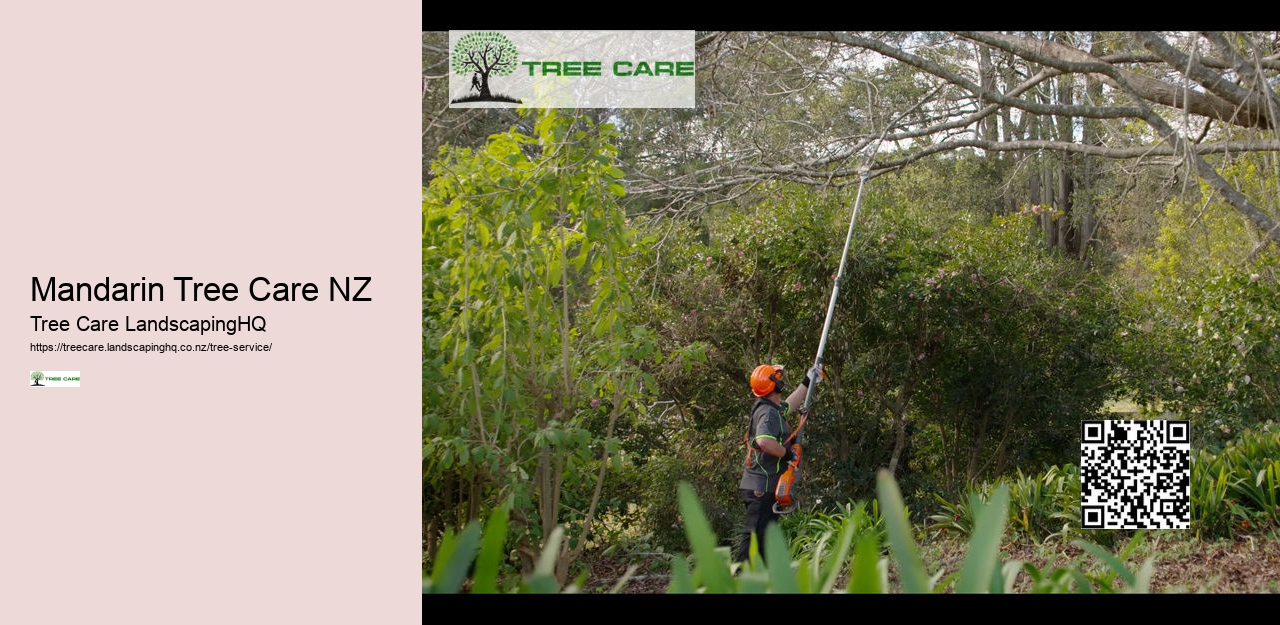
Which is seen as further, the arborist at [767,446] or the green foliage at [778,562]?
the arborist at [767,446]

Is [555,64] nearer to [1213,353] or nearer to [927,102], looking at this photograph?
[927,102]

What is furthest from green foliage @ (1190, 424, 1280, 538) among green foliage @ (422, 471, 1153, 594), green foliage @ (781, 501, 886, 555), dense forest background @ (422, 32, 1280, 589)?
green foliage @ (422, 471, 1153, 594)

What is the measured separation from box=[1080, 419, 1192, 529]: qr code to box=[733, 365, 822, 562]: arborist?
4.41ft

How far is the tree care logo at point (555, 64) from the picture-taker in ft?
13.4

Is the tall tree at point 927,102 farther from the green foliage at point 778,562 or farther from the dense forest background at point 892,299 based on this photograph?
the green foliage at point 778,562

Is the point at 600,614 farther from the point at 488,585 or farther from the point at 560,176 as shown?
the point at 560,176

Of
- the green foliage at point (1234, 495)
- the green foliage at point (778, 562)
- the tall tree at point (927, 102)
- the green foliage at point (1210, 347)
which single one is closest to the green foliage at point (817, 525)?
the green foliage at point (1234, 495)
